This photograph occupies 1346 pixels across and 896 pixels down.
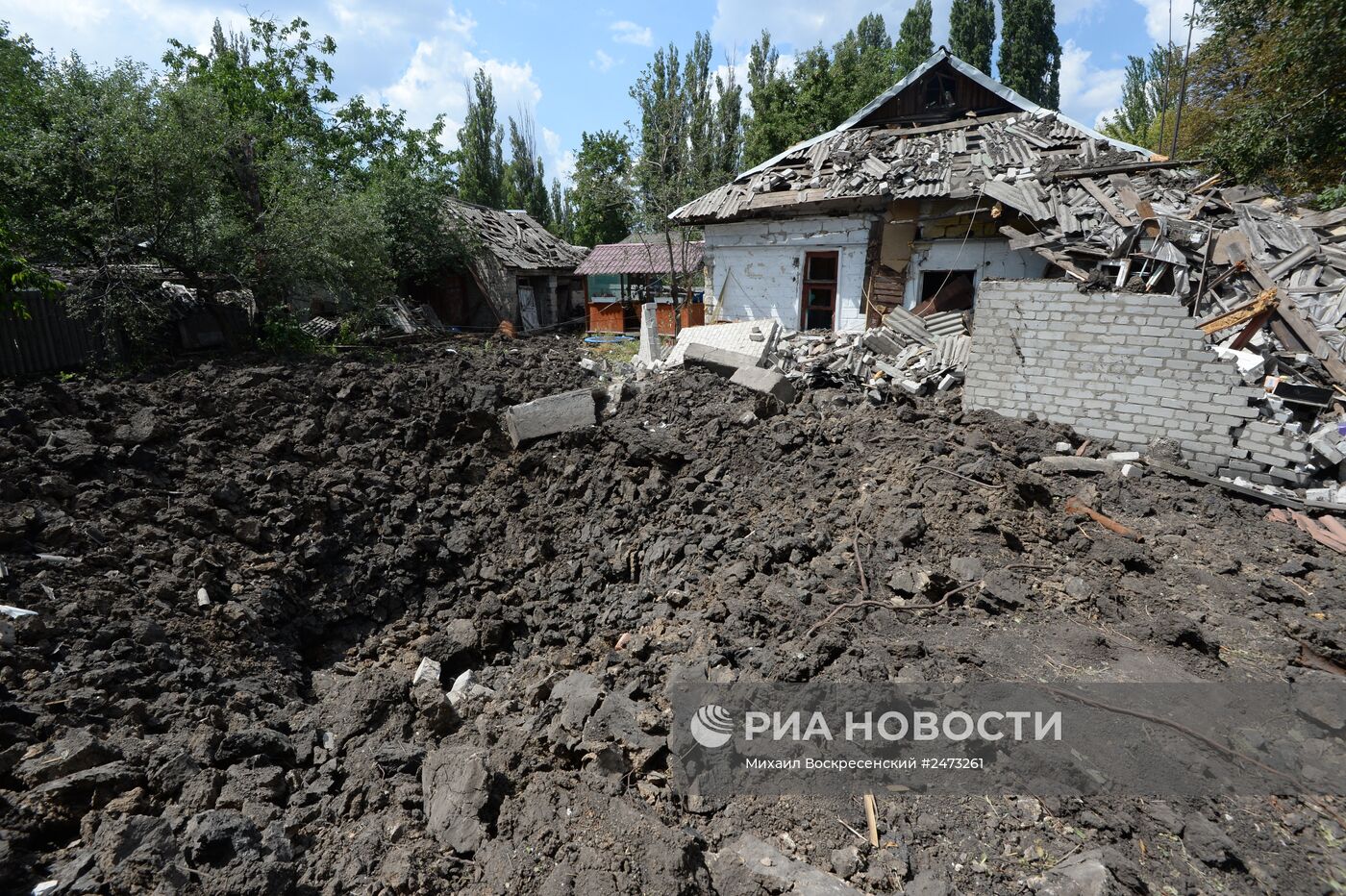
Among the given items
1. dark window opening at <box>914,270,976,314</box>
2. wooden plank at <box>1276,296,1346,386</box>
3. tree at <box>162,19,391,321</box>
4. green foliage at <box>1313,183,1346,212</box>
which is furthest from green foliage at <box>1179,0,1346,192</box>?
tree at <box>162,19,391,321</box>

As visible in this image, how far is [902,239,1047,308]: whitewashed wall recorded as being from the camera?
1126 cm

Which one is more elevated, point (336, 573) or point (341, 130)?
point (341, 130)

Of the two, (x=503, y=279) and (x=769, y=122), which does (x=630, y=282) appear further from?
(x=769, y=122)

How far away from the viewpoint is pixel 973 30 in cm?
3259

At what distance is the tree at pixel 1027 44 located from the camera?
31594 millimetres

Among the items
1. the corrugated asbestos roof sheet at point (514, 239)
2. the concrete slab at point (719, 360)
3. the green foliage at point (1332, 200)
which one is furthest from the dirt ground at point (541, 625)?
the corrugated asbestos roof sheet at point (514, 239)

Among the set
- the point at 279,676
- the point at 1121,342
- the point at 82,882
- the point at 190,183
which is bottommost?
the point at 279,676

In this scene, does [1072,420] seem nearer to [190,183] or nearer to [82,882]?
[82,882]

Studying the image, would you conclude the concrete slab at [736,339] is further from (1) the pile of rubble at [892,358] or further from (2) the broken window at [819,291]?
(2) the broken window at [819,291]

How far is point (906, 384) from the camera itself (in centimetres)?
942

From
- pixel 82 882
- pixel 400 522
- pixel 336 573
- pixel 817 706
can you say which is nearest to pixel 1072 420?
pixel 817 706

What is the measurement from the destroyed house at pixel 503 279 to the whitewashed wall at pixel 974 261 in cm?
1299

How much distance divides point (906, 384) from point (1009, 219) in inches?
172

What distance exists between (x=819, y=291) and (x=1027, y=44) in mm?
29907
